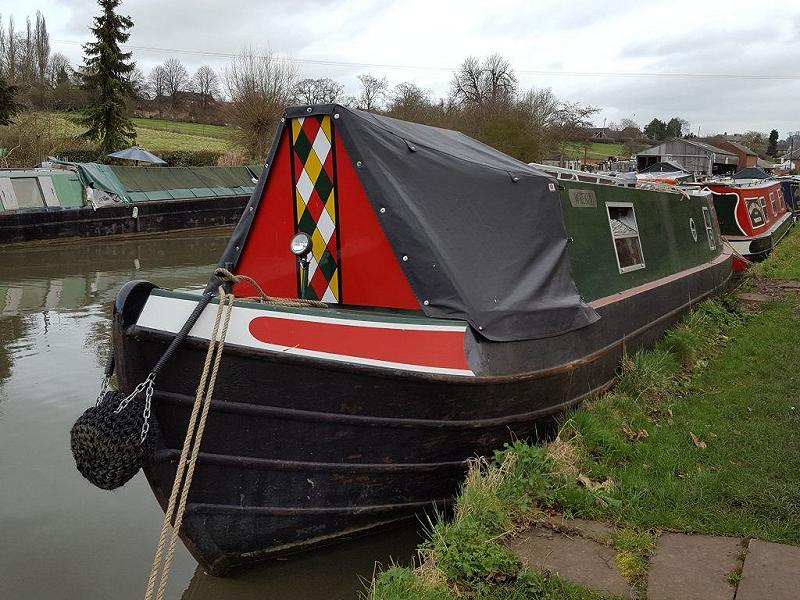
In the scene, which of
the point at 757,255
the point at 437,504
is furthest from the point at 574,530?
the point at 757,255

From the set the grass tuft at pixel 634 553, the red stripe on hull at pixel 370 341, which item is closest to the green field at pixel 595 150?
the red stripe on hull at pixel 370 341

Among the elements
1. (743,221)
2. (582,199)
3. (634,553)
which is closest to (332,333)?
(634,553)

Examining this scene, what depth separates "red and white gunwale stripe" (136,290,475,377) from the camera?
3359 mm

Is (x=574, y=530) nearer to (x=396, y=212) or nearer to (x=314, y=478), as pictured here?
(x=314, y=478)

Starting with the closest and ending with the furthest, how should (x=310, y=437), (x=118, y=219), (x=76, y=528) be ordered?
(x=310, y=437), (x=76, y=528), (x=118, y=219)

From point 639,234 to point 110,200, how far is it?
51.9ft

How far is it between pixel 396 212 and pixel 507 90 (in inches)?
2136

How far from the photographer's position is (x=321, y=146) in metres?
4.24

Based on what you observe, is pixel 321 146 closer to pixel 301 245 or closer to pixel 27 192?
pixel 301 245

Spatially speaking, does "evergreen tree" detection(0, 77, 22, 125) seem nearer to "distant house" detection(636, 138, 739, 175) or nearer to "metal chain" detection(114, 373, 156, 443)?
"metal chain" detection(114, 373, 156, 443)

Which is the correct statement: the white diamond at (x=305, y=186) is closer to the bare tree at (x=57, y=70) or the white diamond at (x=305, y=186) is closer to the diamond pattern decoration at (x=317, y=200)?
the diamond pattern decoration at (x=317, y=200)

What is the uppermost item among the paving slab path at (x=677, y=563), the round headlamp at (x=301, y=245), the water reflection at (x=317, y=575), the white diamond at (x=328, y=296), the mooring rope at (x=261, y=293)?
the round headlamp at (x=301, y=245)

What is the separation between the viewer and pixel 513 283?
13.8 ft

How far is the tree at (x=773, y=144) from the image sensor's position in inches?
4008
